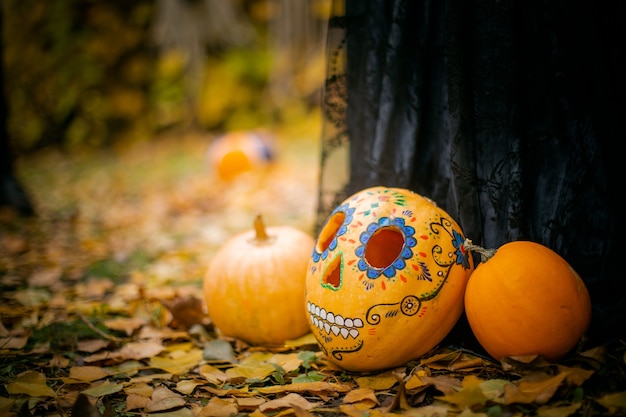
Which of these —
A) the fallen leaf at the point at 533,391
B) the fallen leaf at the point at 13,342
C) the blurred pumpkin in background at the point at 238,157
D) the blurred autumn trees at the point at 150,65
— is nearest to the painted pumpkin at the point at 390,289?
the fallen leaf at the point at 533,391

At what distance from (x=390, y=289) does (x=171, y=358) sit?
40.8 inches

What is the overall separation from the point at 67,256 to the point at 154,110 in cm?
568

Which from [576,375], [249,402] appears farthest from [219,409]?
[576,375]

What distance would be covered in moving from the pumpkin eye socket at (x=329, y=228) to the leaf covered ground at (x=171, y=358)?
1.51 ft

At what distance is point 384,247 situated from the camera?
203 centimetres

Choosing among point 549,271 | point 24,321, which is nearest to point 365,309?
point 549,271

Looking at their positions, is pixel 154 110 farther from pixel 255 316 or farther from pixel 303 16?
pixel 255 316

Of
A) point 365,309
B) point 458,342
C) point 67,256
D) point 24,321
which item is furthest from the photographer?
point 67,256

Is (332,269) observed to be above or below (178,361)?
above

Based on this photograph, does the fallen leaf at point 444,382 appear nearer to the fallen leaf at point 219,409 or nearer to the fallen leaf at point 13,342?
the fallen leaf at point 219,409

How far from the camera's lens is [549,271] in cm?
160

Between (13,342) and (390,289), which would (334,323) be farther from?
(13,342)

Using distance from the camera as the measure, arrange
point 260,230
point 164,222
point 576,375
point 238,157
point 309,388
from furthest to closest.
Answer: point 238,157, point 164,222, point 260,230, point 309,388, point 576,375

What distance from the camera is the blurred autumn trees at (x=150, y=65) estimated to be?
7.87 meters
